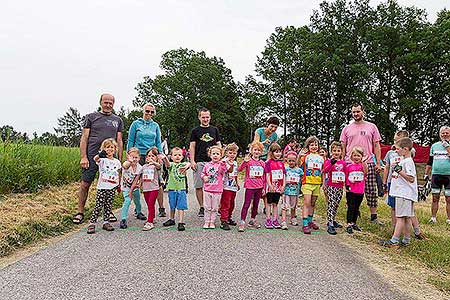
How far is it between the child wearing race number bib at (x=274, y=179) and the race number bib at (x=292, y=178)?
250mm

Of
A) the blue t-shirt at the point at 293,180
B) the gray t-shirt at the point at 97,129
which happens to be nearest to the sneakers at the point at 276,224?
the blue t-shirt at the point at 293,180

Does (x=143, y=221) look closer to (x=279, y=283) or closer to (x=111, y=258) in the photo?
(x=111, y=258)

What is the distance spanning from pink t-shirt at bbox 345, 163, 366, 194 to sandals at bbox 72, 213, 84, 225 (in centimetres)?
422

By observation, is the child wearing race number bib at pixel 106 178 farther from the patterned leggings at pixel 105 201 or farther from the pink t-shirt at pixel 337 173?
the pink t-shirt at pixel 337 173

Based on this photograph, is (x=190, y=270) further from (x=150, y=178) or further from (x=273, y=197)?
(x=273, y=197)

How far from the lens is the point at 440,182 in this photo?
835 centimetres

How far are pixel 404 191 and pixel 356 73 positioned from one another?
3398 cm

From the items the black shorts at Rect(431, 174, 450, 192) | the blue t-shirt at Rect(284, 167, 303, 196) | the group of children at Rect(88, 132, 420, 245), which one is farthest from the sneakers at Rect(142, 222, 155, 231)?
the black shorts at Rect(431, 174, 450, 192)

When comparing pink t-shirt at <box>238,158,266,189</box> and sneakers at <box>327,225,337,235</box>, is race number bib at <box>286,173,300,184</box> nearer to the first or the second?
pink t-shirt at <box>238,158,266,189</box>

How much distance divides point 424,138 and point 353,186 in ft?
117

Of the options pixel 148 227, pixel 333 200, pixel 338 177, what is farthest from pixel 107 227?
pixel 338 177

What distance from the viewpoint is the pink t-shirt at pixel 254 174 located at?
718 centimetres

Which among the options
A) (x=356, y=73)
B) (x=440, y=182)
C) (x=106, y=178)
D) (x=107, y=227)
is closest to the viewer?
(x=107, y=227)

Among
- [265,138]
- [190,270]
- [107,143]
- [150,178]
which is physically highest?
[265,138]
